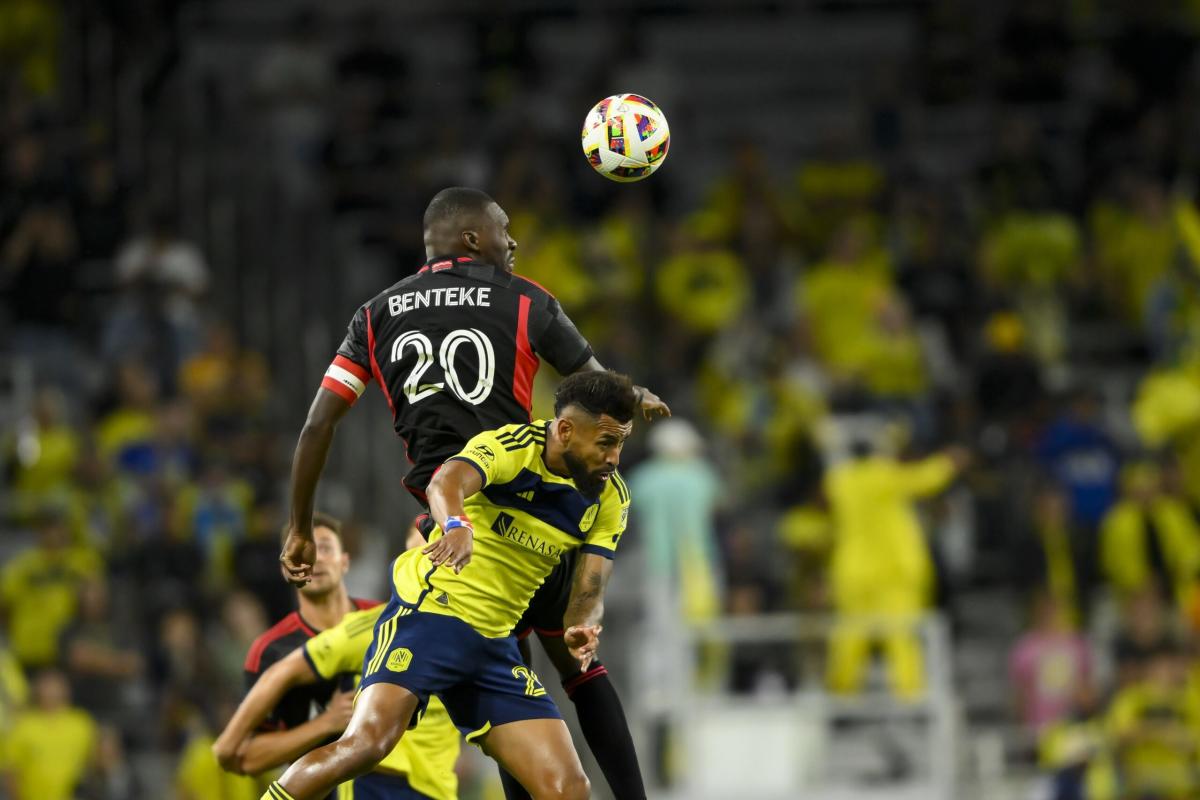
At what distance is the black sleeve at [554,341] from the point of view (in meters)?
7.88

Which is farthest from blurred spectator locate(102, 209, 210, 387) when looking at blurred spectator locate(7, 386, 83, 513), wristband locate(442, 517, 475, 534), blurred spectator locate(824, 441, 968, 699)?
wristband locate(442, 517, 475, 534)

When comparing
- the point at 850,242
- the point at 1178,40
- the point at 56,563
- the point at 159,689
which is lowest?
the point at 159,689

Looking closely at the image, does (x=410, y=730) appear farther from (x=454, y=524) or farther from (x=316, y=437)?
(x=454, y=524)

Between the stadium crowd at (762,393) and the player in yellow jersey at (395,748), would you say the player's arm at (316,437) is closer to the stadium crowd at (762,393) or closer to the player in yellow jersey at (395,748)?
the player in yellow jersey at (395,748)

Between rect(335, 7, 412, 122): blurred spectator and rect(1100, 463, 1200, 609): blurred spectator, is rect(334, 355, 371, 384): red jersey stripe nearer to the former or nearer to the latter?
rect(1100, 463, 1200, 609): blurred spectator

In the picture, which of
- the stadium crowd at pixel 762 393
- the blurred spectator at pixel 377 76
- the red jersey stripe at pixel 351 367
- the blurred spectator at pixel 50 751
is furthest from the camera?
the blurred spectator at pixel 377 76

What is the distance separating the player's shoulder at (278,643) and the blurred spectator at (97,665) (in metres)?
6.80

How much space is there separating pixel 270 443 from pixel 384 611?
8.68m

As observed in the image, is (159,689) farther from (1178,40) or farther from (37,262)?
(1178,40)

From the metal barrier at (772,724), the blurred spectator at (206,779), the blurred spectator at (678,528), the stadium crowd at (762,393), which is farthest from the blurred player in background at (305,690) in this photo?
the blurred spectator at (678,528)

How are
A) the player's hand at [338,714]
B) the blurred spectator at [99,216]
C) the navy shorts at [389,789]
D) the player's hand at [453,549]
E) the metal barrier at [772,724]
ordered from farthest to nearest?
the blurred spectator at [99,216] < the metal barrier at [772,724] < the navy shorts at [389,789] < the player's hand at [338,714] < the player's hand at [453,549]

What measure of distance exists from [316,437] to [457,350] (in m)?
0.61

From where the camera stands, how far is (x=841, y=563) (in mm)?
16188

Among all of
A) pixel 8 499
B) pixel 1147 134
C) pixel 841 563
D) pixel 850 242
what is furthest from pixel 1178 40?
pixel 8 499
